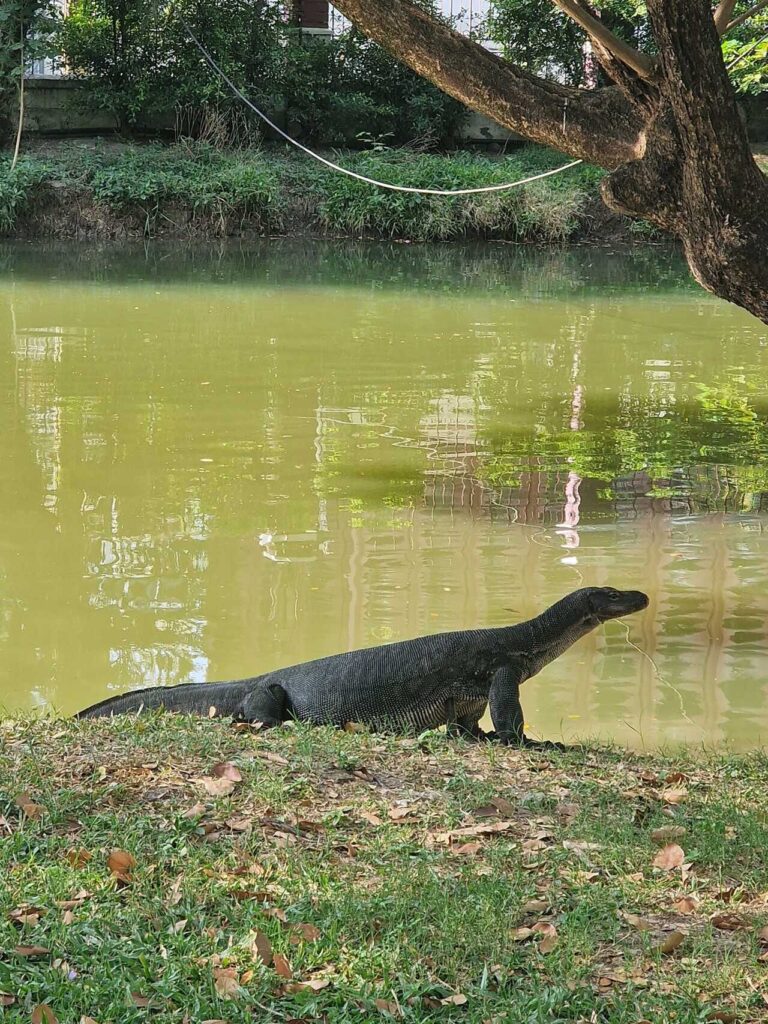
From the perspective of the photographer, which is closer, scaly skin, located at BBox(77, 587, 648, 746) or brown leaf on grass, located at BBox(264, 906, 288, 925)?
brown leaf on grass, located at BBox(264, 906, 288, 925)

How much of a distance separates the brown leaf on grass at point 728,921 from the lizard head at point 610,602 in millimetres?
2668

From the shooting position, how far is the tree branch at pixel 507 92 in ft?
31.6

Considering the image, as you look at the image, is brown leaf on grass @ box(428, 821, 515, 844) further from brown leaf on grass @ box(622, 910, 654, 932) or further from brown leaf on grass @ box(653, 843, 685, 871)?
brown leaf on grass @ box(622, 910, 654, 932)

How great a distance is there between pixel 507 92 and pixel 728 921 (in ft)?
24.1

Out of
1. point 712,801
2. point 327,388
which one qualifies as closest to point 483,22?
point 327,388

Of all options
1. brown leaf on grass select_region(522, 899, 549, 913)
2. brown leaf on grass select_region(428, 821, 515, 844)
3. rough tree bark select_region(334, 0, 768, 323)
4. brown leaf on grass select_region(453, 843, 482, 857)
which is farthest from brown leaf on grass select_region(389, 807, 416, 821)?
rough tree bark select_region(334, 0, 768, 323)

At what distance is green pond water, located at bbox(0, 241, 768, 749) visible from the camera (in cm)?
765

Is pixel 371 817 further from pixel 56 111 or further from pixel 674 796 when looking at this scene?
pixel 56 111

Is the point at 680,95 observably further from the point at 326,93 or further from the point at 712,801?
the point at 326,93

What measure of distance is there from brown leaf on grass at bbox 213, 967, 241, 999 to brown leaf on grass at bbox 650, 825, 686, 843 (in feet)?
5.63

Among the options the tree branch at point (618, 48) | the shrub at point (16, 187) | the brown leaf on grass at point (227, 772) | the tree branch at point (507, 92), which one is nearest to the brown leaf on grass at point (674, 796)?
the brown leaf on grass at point (227, 772)

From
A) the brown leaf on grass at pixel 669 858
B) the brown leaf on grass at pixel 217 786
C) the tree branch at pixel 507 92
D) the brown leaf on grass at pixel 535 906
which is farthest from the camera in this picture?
the tree branch at pixel 507 92

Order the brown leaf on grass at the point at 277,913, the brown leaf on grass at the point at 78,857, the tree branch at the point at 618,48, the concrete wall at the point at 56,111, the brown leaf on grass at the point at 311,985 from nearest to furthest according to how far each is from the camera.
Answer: the brown leaf on grass at the point at 311,985
the brown leaf on grass at the point at 277,913
the brown leaf on grass at the point at 78,857
the tree branch at the point at 618,48
the concrete wall at the point at 56,111

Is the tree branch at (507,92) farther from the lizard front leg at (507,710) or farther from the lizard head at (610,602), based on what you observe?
the lizard front leg at (507,710)
